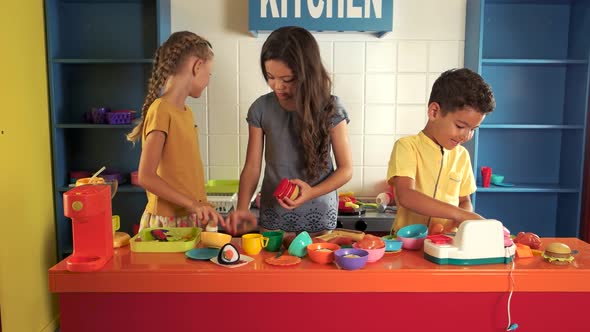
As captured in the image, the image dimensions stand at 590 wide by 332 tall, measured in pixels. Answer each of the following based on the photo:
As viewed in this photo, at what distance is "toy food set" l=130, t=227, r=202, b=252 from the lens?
1.19 m

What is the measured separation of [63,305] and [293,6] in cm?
175

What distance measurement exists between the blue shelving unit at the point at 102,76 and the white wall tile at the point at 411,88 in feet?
4.09

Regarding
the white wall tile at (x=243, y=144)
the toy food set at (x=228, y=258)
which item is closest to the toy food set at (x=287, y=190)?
the toy food set at (x=228, y=258)

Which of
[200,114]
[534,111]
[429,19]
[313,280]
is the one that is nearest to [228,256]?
[313,280]

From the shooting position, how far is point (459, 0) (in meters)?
2.58

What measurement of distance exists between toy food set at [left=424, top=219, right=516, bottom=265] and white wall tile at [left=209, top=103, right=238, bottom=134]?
172 cm

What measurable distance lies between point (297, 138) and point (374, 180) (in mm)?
1255

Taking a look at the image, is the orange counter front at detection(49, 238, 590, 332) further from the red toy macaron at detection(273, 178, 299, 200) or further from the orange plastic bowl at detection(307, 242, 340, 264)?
the red toy macaron at detection(273, 178, 299, 200)

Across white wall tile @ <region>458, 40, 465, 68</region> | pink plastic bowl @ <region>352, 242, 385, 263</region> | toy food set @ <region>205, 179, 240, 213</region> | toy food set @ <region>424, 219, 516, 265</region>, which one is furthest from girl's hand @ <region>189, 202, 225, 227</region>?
white wall tile @ <region>458, 40, 465, 68</region>

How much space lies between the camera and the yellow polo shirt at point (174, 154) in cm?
152

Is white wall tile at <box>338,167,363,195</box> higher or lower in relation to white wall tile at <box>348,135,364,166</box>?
lower

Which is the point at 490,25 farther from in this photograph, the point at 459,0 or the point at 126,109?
the point at 126,109

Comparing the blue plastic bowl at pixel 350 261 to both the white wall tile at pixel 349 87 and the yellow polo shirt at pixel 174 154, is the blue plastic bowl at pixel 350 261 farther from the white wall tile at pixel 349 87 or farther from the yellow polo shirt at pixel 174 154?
the white wall tile at pixel 349 87

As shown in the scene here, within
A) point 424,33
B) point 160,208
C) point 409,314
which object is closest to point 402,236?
point 409,314
